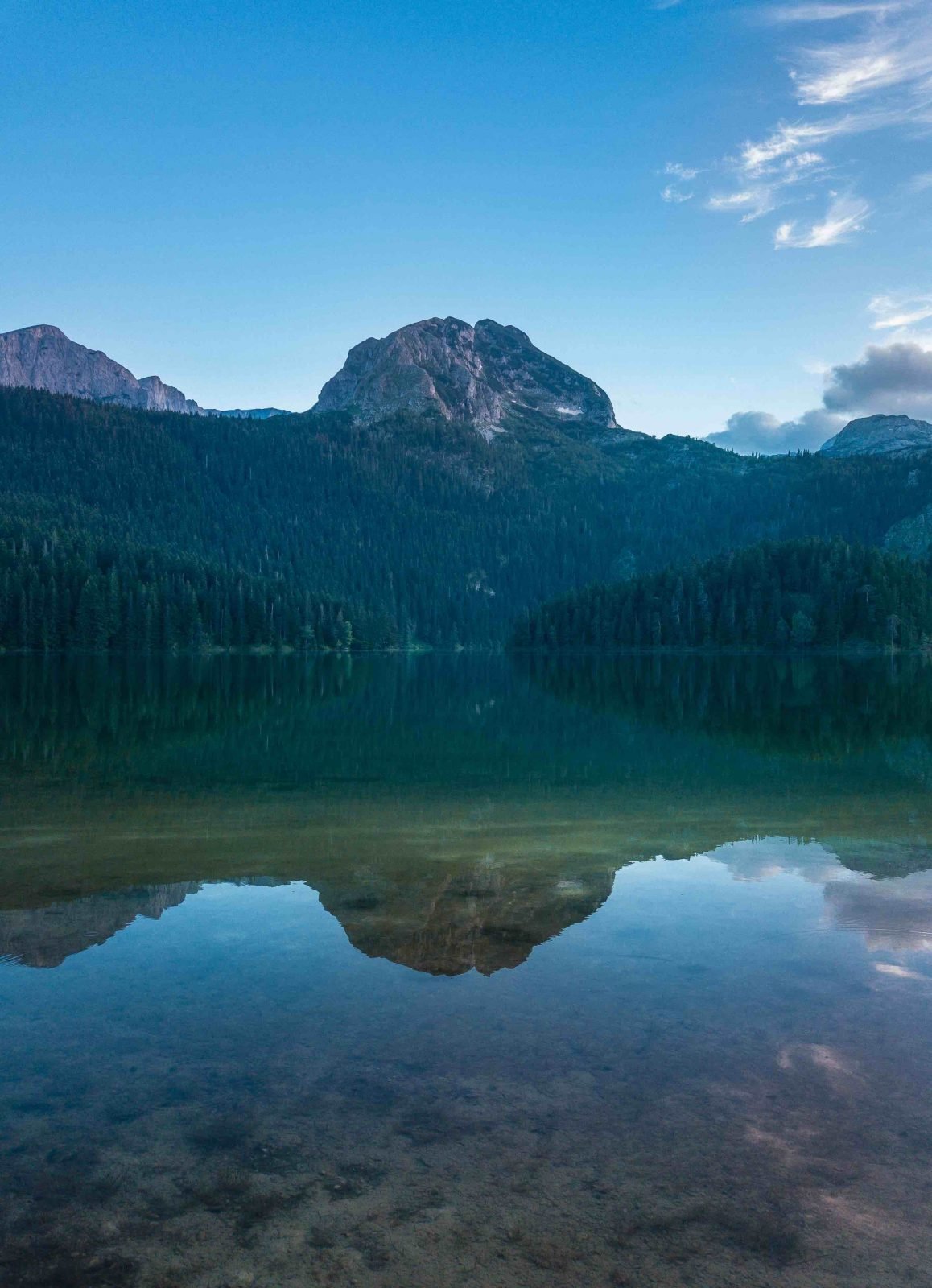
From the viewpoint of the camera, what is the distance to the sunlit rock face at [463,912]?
1116 cm

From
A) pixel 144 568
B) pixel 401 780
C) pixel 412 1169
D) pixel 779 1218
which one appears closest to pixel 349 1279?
pixel 412 1169

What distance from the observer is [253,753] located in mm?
30203

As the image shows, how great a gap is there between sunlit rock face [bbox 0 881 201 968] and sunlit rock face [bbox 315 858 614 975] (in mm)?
2427

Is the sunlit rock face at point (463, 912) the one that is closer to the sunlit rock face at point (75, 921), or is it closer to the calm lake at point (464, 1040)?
the calm lake at point (464, 1040)

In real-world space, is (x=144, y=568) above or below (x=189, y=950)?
above

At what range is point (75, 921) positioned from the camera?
1238cm

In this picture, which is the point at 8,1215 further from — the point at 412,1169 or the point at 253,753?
the point at 253,753

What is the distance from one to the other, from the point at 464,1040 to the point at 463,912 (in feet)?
13.1

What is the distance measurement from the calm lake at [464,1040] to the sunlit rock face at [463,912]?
0.07 meters

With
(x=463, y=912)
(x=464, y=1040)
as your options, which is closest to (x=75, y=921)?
(x=463, y=912)

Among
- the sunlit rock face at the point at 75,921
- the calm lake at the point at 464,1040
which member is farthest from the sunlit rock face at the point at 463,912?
the sunlit rock face at the point at 75,921

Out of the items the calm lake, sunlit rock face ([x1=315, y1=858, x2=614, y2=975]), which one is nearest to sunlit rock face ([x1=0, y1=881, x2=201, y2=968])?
the calm lake

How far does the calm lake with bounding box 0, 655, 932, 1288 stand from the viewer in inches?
230

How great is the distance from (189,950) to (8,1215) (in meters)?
5.35
